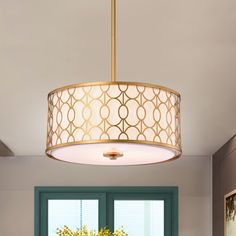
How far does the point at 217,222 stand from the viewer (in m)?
Answer: 6.46

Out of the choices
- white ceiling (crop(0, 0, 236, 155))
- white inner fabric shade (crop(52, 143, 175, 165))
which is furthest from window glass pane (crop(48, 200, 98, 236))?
white inner fabric shade (crop(52, 143, 175, 165))

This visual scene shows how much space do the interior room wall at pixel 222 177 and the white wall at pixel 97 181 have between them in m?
0.24

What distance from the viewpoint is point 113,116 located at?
2256mm

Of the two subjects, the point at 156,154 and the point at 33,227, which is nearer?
the point at 156,154

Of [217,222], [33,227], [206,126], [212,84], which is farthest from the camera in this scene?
[33,227]

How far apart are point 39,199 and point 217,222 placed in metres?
1.93

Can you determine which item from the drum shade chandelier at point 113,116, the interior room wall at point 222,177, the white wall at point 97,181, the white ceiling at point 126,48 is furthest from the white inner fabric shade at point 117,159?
the white wall at point 97,181

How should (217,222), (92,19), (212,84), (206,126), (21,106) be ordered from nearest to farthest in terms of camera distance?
(92,19) < (212,84) < (21,106) < (206,126) < (217,222)

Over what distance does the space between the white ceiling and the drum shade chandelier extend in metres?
0.71

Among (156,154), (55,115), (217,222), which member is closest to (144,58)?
(156,154)

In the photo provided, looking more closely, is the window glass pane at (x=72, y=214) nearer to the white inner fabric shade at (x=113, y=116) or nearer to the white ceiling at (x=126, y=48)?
the white ceiling at (x=126, y=48)

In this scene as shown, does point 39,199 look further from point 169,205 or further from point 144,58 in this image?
point 144,58

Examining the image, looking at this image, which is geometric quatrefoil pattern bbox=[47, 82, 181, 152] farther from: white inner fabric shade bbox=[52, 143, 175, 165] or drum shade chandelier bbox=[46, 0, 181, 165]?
white inner fabric shade bbox=[52, 143, 175, 165]

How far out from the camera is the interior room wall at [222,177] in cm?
573
